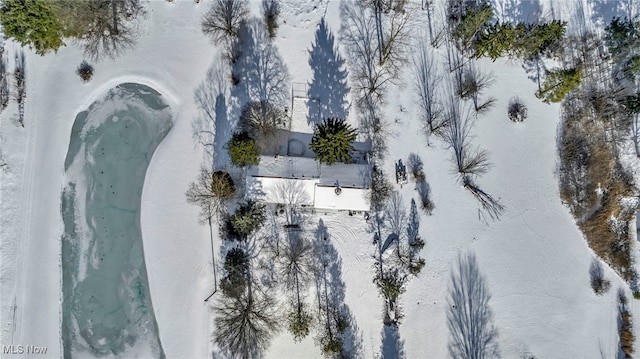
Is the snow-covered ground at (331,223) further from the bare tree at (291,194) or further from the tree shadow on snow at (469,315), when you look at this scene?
the bare tree at (291,194)

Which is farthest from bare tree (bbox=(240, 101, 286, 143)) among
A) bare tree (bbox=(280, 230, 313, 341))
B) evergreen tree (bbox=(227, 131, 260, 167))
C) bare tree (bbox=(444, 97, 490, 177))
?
bare tree (bbox=(444, 97, 490, 177))

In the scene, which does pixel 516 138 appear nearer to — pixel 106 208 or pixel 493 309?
pixel 493 309

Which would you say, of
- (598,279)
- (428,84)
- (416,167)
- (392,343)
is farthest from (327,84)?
(598,279)

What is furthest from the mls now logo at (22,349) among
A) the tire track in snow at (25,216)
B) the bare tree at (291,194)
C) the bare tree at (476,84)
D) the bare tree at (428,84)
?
the bare tree at (476,84)

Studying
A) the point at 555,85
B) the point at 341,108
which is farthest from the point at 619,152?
the point at 341,108

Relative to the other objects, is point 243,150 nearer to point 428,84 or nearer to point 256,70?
point 256,70

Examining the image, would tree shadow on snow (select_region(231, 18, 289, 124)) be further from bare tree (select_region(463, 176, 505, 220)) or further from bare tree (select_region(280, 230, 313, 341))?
bare tree (select_region(463, 176, 505, 220))
